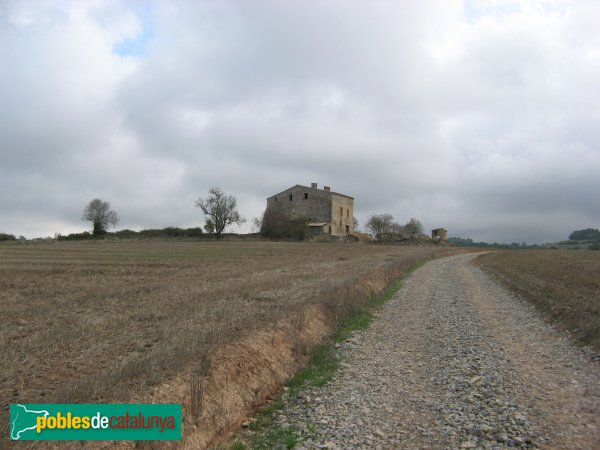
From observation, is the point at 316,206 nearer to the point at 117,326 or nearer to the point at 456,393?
the point at 117,326

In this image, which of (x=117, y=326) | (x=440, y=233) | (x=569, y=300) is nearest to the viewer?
(x=117, y=326)

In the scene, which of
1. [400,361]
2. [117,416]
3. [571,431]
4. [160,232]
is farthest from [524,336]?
[160,232]

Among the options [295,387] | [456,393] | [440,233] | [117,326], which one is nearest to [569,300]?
[456,393]

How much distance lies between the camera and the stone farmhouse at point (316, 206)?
98812mm

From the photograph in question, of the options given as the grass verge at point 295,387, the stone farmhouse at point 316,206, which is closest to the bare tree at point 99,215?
the stone farmhouse at point 316,206

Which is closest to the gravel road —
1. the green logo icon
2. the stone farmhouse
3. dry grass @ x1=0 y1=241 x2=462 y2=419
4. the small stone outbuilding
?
the green logo icon

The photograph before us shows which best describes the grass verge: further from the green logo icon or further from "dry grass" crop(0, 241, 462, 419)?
"dry grass" crop(0, 241, 462, 419)

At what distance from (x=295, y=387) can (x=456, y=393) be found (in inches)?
132

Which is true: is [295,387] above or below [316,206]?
below

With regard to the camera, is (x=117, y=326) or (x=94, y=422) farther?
(x=117, y=326)

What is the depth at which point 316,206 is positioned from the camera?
100500 millimetres

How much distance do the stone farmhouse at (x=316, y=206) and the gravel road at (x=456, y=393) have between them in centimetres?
8301

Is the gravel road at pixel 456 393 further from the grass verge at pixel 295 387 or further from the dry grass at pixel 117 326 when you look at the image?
the dry grass at pixel 117 326

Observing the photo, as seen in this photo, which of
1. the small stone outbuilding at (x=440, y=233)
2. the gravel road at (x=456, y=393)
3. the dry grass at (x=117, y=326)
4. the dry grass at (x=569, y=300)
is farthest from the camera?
the small stone outbuilding at (x=440, y=233)
